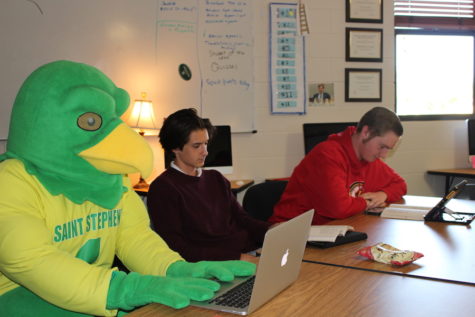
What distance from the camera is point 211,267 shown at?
1255 mm

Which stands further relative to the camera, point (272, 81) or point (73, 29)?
point (272, 81)

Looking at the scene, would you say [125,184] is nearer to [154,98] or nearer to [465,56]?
[154,98]

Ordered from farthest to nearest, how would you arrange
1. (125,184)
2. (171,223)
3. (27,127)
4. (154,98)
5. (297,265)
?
(154,98) → (171,223) → (125,184) → (297,265) → (27,127)

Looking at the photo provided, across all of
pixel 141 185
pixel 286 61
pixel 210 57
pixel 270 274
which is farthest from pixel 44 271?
pixel 286 61

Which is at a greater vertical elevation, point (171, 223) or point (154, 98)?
point (154, 98)

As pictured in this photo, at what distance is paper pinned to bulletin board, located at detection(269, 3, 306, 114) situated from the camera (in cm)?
396

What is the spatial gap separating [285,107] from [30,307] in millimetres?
3061

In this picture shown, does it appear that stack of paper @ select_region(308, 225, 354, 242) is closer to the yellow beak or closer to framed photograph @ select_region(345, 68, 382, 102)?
the yellow beak

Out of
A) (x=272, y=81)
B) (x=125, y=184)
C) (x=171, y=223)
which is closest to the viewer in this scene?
(x=125, y=184)

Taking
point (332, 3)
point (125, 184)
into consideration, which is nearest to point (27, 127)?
point (125, 184)

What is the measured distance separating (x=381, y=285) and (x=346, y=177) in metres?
1.32

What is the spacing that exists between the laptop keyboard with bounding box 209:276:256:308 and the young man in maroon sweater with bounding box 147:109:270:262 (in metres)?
0.78

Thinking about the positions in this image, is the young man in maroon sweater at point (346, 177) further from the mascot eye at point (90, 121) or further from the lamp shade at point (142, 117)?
the mascot eye at point (90, 121)

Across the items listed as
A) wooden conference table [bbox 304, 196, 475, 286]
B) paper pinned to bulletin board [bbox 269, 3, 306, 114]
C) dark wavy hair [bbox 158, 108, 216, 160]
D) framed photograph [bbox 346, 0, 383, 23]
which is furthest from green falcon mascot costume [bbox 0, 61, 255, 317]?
framed photograph [bbox 346, 0, 383, 23]
